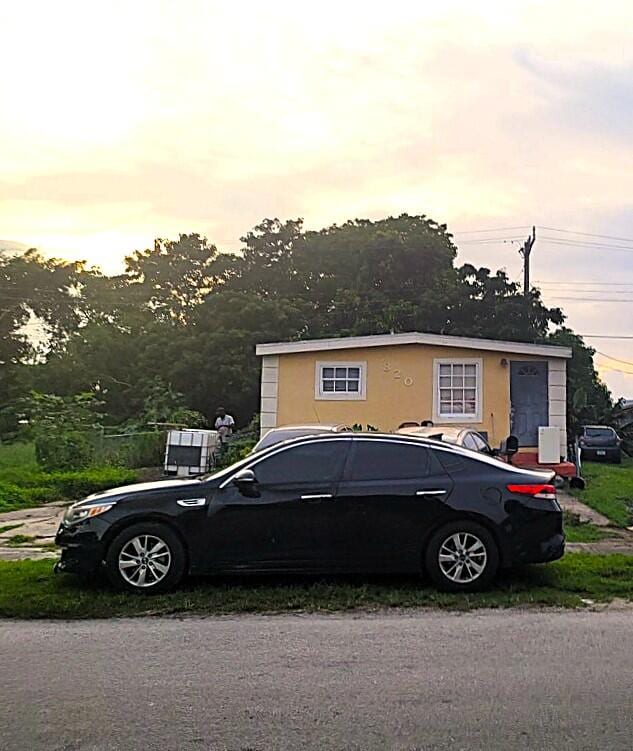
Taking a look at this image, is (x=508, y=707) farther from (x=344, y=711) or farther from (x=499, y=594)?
(x=499, y=594)

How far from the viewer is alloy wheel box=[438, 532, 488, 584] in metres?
8.40

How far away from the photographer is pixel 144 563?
8.33m

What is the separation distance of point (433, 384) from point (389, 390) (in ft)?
3.28

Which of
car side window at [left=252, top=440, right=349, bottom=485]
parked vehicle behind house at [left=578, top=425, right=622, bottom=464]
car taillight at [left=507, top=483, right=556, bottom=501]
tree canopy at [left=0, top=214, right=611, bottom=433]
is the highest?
tree canopy at [left=0, top=214, right=611, bottom=433]

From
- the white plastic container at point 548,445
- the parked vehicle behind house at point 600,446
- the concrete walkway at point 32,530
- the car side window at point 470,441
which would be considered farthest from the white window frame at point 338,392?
the parked vehicle behind house at point 600,446

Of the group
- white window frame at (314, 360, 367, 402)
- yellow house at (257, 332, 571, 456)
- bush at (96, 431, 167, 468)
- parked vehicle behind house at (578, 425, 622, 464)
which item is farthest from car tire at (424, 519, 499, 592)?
parked vehicle behind house at (578, 425, 622, 464)

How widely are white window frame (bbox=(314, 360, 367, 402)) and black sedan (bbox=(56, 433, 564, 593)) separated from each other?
12192mm

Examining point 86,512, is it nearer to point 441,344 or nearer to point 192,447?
point 192,447

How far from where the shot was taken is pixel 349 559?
27.8 feet

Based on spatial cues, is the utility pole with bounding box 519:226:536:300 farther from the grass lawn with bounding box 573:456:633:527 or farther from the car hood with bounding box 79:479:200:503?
the car hood with bounding box 79:479:200:503

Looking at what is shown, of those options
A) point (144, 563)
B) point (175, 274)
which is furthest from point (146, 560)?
point (175, 274)

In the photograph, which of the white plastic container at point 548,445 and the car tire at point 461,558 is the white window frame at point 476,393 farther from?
the car tire at point 461,558

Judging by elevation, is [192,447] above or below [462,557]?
above

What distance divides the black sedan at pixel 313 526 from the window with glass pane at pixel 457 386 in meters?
12.0
